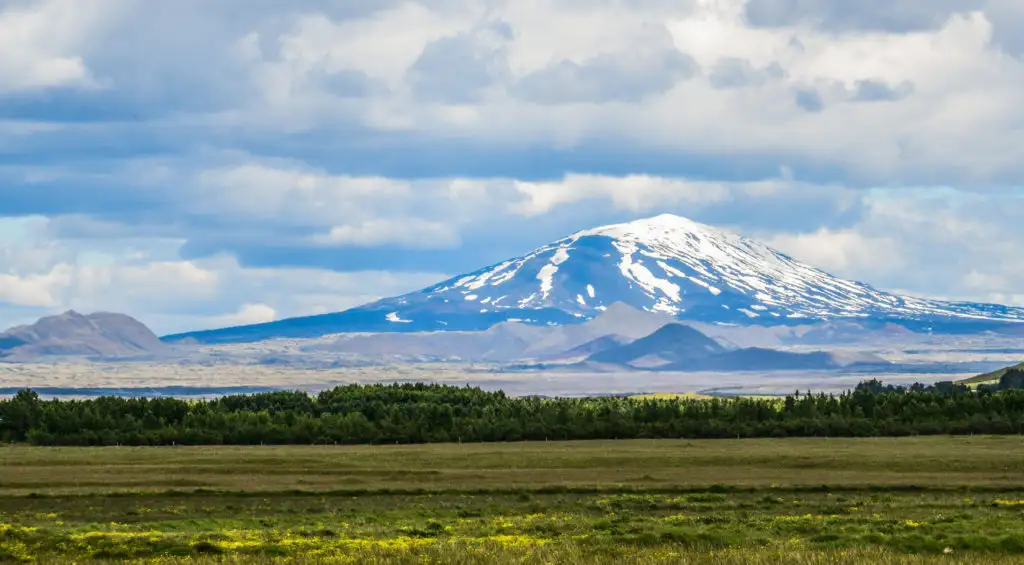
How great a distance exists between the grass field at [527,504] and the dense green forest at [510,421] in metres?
15.3

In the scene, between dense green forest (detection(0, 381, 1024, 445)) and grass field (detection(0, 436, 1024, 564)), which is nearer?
grass field (detection(0, 436, 1024, 564))

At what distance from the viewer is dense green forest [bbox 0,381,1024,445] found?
120 meters

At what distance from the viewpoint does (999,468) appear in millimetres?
77375

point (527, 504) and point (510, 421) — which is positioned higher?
point (510, 421)

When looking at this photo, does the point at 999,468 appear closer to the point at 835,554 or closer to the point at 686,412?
the point at 835,554

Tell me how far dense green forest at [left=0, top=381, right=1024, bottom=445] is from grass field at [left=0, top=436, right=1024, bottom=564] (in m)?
15.3

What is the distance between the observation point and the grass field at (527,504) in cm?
4244

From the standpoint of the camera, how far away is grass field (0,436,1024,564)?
42438 mm

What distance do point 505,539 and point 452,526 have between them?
667 cm

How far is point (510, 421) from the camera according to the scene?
126 m

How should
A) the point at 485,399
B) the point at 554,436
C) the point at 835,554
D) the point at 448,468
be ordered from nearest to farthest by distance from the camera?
the point at 835,554
the point at 448,468
the point at 554,436
the point at 485,399

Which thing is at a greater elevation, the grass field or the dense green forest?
the dense green forest

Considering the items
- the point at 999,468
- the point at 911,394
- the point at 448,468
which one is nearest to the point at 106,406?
the point at 448,468

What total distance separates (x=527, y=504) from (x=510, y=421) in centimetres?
6421
